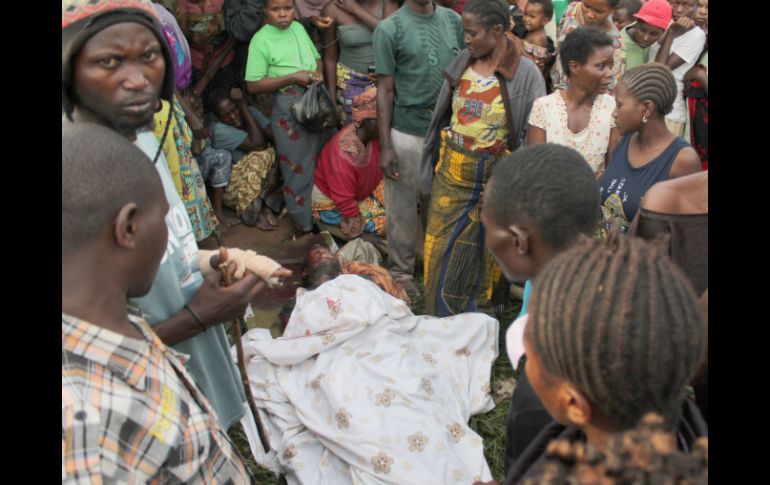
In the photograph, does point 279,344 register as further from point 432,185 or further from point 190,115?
point 190,115

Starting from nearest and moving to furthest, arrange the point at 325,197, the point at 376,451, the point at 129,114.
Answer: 1. the point at 129,114
2. the point at 376,451
3. the point at 325,197

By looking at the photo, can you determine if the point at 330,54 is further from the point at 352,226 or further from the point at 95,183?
the point at 95,183

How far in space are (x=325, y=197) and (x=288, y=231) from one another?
0.46 meters

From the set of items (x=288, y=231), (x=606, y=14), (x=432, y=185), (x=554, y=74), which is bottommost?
(x=288, y=231)

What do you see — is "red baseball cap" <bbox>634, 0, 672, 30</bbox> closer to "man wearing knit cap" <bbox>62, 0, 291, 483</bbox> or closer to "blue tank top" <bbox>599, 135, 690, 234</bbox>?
"blue tank top" <bbox>599, 135, 690, 234</bbox>

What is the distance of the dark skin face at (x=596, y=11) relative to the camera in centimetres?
521

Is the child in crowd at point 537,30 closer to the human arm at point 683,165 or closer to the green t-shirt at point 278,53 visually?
the green t-shirt at point 278,53

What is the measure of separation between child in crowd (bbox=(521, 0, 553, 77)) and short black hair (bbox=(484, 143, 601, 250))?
3409 millimetres

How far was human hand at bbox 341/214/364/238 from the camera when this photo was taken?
573 centimetres

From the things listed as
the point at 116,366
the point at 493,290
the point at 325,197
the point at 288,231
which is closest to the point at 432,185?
the point at 493,290

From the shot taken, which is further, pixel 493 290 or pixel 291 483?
pixel 493 290

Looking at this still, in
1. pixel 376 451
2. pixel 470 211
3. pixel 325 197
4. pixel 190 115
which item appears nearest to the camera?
pixel 376 451

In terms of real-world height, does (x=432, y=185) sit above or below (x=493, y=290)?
above

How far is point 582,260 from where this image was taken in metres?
1.41
